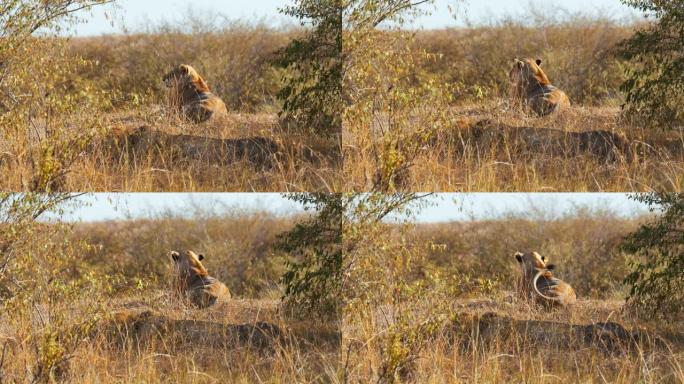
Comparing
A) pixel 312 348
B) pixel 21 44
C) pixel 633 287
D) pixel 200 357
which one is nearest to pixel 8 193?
pixel 21 44

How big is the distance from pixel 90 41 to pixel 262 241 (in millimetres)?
1922

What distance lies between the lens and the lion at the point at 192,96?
9180 millimetres

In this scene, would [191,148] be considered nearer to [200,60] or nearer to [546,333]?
[200,60]

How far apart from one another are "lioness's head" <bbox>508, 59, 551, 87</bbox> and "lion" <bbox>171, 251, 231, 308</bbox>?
101 inches

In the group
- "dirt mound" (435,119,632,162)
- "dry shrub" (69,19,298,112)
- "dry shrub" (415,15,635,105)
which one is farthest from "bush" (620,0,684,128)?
"dry shrub" (69,19,298,112)

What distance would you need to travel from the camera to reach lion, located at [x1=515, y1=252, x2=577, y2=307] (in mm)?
9141

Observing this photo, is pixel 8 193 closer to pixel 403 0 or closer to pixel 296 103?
pixel 296 103

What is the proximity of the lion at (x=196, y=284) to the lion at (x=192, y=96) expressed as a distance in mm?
1012

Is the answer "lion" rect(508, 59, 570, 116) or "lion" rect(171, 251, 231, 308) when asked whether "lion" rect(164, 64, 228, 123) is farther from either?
"lion" rect(508, 59, 570, 116)

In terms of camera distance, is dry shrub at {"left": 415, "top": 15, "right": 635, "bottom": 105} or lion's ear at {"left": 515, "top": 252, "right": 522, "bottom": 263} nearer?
lion's ear at {"left": 515, "top": 252, "right": 522, "bottom": 263}

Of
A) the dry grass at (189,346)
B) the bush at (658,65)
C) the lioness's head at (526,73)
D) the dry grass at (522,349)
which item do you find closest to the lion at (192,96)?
the dry grass at (189,346)

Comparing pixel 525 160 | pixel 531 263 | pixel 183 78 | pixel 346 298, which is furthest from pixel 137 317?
pixel 525 160

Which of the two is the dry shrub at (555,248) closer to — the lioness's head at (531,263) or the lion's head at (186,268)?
Answer: the lioness's head at (531,263)

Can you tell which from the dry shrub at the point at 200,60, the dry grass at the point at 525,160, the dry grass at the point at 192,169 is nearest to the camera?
the dry grass at the point at 525,160
